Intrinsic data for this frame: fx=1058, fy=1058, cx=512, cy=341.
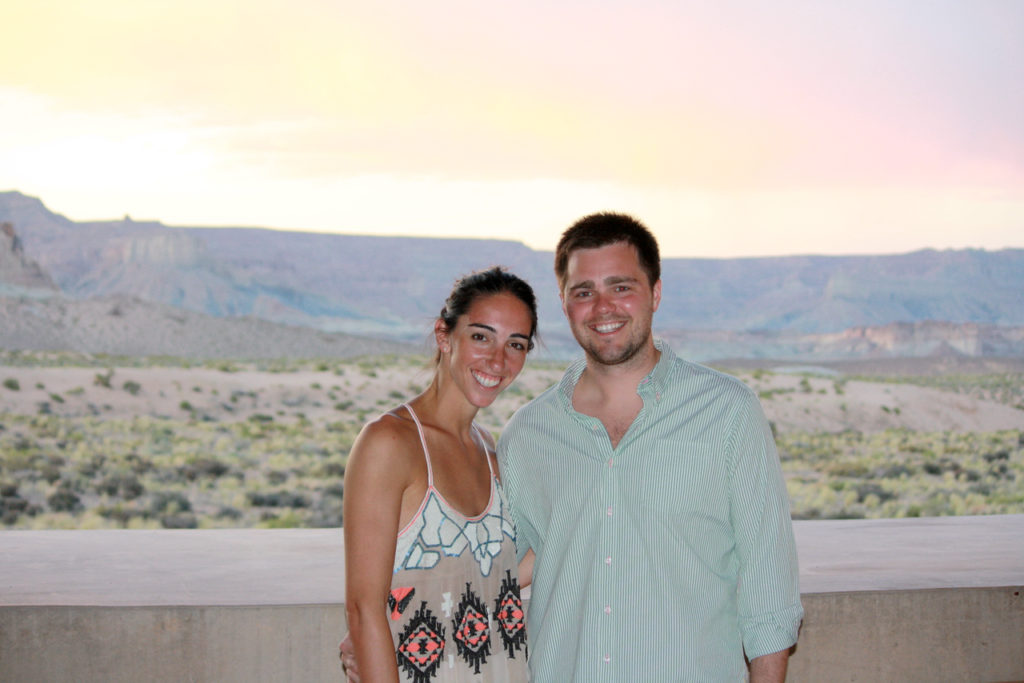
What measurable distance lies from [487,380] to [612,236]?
400mm

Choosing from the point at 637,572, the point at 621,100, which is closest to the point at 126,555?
the point at 637,572

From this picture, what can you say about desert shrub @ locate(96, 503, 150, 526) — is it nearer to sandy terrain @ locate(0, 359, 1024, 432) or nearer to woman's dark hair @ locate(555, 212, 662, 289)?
sandy terrain @ locate(0, 359, 1024, 432)

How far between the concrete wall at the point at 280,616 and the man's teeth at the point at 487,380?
1611 millimetres

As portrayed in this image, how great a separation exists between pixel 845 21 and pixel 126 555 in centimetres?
3495

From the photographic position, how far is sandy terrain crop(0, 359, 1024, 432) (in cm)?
2788

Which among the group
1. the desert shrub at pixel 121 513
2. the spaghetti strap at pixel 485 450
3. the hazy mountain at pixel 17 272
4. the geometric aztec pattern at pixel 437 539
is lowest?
the desert shrub at pixel 121 513

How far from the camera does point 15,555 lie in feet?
14.8

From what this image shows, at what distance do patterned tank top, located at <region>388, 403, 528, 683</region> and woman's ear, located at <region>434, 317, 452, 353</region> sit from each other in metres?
0.17

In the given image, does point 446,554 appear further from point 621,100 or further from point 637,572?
point 621,100

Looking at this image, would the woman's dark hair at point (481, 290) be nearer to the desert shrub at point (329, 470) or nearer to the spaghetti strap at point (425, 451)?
the spaghetti strap at point (425, 451)

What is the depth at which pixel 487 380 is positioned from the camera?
2207 mm

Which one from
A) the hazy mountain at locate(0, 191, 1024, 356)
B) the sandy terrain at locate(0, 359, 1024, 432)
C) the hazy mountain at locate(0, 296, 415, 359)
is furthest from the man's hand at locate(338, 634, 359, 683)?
the hazy mountain at locate(0, 191, 1024, 356)

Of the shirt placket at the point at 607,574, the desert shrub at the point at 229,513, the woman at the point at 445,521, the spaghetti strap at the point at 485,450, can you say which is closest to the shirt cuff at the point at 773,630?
the shirt placket at the point at 607,574

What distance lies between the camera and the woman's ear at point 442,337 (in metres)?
2.28
